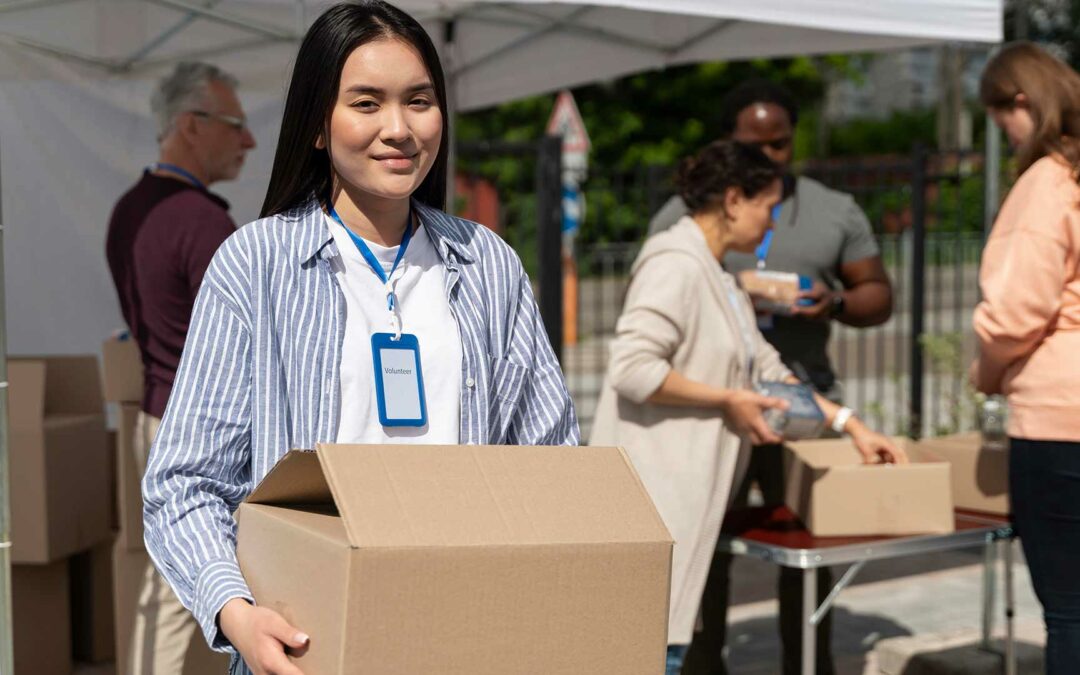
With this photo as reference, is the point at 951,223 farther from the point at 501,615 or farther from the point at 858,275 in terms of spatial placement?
the point at 501,615

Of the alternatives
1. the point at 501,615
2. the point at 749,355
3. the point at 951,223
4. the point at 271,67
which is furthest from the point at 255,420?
the point at 951,223

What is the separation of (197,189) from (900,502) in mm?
1951

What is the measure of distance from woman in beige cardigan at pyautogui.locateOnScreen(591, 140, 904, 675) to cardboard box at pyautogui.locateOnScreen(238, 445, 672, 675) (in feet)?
5.47

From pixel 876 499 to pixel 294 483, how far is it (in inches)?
84.1

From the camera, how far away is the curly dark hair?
3.92 m

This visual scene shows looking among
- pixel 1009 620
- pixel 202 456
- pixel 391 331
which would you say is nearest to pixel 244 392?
pixel 202 456

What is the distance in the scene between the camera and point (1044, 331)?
9.51 ft

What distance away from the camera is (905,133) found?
3095cm

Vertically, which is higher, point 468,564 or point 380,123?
point 380,123

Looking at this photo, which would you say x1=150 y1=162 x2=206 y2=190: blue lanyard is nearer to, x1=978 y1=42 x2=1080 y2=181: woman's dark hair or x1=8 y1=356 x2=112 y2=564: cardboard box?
x1=8 y1=356 x2=112 y2=564: cardboard box

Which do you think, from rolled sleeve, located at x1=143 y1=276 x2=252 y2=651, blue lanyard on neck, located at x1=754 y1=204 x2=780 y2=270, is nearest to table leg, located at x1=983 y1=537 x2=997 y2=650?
blue lanyard on neck, located at x1=754 y1=204 x2=780 y2=270

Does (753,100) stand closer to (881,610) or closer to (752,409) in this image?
(752,409)

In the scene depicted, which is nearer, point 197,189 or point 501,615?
point 501,615

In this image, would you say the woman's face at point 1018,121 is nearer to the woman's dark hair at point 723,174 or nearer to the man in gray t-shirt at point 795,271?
the woman's dark hair at point 723,174
